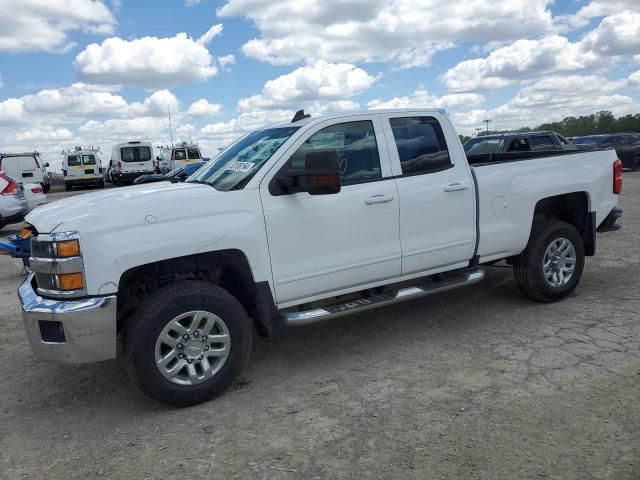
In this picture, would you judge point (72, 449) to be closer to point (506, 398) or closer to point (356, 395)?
point (356, 395)

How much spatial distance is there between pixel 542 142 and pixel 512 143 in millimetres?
1338

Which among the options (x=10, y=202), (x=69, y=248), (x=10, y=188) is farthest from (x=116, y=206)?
(x=10, y=188)

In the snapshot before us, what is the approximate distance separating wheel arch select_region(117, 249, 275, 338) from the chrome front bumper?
1.09 ft

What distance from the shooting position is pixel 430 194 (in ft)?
15.0

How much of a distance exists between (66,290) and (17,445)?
39.5 inches

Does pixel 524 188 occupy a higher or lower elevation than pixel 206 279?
higher

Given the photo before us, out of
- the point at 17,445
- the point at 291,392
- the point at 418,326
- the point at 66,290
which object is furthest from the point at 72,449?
the point at 418,326

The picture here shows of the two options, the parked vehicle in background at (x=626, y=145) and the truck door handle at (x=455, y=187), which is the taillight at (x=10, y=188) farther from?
the parked vehicle in background at (x=626, y=145)

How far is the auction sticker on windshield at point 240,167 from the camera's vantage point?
4.14 meters

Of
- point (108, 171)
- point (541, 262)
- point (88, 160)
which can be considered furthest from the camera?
point (108, 171)

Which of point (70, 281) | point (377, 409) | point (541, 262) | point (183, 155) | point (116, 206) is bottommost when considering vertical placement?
point (377, 409)

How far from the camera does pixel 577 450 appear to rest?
2.95 metres

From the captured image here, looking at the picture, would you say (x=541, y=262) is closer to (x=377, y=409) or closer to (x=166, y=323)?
(x=377, y=409)

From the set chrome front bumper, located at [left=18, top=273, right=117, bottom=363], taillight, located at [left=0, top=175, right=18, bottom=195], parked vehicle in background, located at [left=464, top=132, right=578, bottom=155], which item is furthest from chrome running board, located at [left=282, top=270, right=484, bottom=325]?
taillight, located at [left=0, top=175, right=18, bottom=195]
